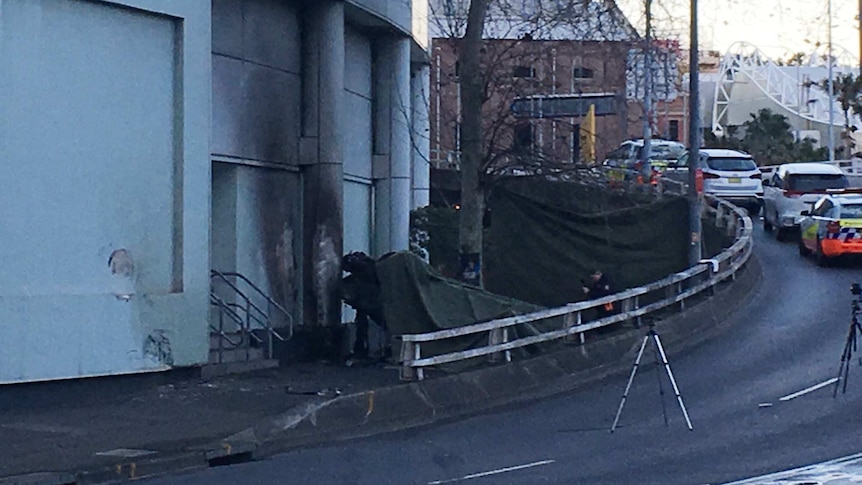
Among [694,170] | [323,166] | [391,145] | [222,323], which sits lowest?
[222,323]

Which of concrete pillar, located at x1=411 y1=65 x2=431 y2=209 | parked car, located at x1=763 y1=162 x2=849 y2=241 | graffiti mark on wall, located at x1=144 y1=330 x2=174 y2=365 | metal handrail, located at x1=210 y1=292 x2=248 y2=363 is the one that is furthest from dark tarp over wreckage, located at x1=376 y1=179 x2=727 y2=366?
graffiti mark on wall, located at x1=144 y1=330 x2=174 y2=365

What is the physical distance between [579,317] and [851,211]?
10.8 metres

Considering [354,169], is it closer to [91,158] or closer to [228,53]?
[228,53]

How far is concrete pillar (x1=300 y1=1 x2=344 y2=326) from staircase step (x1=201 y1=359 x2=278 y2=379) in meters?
1.80

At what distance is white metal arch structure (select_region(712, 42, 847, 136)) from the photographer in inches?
3332

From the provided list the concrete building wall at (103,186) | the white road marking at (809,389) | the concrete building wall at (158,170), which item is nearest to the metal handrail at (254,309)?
the concrete building wall at (158,170)

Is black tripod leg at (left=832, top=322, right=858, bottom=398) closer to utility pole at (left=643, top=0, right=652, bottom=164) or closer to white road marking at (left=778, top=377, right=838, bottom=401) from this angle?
white road marking at (left=778, top=377, right=838, bottom=401)

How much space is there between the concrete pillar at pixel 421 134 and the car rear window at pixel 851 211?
938cm

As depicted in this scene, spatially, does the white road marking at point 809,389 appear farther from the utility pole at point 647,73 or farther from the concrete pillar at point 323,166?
the utility pole at point 647,73

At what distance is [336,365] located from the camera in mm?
20859

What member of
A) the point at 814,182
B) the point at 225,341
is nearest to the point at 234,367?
the point at 225,341

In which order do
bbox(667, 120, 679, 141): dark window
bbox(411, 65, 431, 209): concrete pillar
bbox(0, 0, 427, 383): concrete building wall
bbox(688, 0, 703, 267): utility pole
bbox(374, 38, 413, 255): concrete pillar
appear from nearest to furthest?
bbox(0, 0, 427, 383): concrete building wall
bbox(688, 0, 703, 267): utility pole
bbox(374, 38, 413, 255): concrete pillar
bbox(411, 65, 431, 209): concrete pillar
bbox(667, 120, 679, 141): dark window

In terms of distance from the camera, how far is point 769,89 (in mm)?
88375

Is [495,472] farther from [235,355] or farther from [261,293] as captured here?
[261,293]
